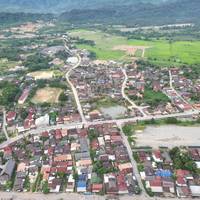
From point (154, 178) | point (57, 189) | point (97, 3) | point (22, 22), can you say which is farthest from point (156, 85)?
point (97, 3)

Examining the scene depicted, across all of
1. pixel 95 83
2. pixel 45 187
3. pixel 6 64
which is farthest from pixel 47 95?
pixel 45 187

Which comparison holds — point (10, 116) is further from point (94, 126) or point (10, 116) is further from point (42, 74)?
point (42, 74)

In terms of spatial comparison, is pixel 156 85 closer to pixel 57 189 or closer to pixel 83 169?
pixel 83 169

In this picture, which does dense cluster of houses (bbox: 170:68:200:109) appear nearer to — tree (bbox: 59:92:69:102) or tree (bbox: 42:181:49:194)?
tree (bbox: 59:92:69:102)

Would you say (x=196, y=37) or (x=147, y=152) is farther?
(x=196, y=37)

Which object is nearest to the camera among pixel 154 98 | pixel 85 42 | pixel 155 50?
pixel 154 98

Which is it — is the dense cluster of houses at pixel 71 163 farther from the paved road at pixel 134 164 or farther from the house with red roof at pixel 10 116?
the house with red roof at pixel 10 116

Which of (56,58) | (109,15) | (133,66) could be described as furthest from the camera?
(109,15)
